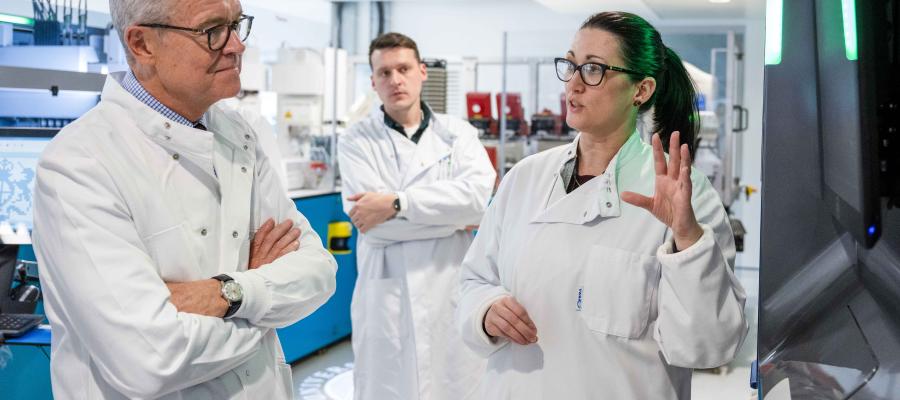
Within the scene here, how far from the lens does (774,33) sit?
3.24 feet

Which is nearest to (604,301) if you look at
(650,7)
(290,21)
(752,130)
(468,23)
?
(650,7)

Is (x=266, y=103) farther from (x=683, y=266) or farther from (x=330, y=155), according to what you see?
(x=683, y=266)

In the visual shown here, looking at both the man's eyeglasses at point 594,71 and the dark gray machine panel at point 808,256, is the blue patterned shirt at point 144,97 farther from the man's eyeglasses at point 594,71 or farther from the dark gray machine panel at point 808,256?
the dark gray machine panel at point 808,256

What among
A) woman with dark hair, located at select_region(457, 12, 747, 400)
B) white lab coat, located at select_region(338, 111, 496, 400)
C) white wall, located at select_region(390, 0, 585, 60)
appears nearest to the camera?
woman with dark hair, located at select_region(457, 12, 747, 400)

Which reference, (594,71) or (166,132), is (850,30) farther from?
(166,132)

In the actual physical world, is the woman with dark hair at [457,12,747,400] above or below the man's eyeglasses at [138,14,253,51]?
below

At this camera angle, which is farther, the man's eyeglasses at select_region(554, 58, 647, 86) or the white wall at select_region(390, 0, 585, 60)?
the white wall at select_region(390, 0, 585, 60)

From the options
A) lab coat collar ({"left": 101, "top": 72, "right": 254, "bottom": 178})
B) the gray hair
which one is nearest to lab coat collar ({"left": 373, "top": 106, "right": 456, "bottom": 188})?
lab coat collar ({"left": 101, "top": 72, "right": 254, "bottom": 178})

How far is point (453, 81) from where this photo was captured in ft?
18.9

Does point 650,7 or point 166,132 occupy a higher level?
point 650,7

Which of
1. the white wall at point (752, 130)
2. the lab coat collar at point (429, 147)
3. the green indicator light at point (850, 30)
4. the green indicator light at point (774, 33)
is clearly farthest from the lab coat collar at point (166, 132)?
the white wall at point (752, 130)

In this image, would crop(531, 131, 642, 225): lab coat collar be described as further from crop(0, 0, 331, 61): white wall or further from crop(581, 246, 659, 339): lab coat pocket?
crop(0, 0, 331, 61): white wall

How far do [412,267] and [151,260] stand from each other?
1920 mm

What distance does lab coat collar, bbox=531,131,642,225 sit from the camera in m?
1.69
